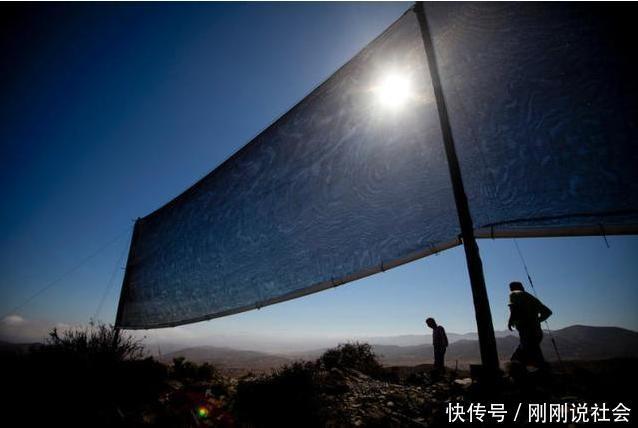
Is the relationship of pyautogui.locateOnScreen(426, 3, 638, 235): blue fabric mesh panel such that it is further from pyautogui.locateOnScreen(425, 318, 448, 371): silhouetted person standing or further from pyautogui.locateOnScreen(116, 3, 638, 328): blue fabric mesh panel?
pyautogui.locateOnScreen(425, 318, 448, 371): silhouetted person standing

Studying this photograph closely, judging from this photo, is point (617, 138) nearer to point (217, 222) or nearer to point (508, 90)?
point (508, 90)

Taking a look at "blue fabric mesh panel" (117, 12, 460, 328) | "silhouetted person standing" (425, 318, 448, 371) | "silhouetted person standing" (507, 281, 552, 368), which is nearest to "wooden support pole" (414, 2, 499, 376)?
"blue fabric mesh panel" (117, 12, 460, 328)

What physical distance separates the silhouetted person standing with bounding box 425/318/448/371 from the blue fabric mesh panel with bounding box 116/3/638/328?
16.7ft

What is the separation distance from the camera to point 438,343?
24.1 ft

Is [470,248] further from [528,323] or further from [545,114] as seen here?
[528,323]

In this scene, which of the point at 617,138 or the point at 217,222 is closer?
the point at 617,138

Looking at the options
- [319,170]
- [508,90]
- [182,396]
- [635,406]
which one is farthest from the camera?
[319,170]

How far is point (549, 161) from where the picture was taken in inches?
112

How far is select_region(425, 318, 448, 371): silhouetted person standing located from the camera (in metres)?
7.12

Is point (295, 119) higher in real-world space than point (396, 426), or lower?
higher

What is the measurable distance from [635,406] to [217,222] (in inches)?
258

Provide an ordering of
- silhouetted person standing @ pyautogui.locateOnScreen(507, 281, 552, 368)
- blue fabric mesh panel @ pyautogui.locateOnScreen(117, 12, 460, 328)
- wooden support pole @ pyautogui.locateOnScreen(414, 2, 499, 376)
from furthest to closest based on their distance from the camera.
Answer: silhouetted person standing @ pyautogui.locateOnScreen(507, 281, 552, 368) < blue fabric mesh panel @ pyautogui.locateOnScreen(117, 12, 460, 328) < wooden support pole @ pyautogui.locateOnScreen(414, 2, 499, 376)

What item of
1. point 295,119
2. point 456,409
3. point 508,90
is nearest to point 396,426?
point 456,409

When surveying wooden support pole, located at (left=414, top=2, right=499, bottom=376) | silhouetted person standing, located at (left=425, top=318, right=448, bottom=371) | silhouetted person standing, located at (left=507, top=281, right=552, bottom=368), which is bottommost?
silhouetted person standing, located at (left=425, top=318, right=448, bottom=371)
